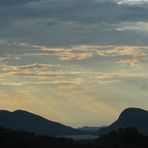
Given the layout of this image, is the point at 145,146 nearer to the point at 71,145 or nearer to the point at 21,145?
the point at 71,145

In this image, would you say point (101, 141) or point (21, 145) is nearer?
point (21, 145)

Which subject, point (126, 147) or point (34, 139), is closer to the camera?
point (126, 147)

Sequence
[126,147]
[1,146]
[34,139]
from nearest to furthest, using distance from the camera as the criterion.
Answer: [1,146]
[126,147]
[34,139]

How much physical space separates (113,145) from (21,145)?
24.9 meters

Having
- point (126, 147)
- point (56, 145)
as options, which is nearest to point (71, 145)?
point (56, 145)

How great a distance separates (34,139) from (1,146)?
65.9 ft

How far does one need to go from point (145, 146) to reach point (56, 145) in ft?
79.9

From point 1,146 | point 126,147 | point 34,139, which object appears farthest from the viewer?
point 34,139

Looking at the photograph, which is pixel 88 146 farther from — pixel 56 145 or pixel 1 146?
pixel 1 146

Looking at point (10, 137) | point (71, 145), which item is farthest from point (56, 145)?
point (10, 137)

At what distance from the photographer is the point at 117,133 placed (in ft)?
502

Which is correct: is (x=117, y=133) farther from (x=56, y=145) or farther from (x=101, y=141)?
(x=56, y=145)

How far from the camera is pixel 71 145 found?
14062cm

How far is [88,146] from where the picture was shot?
136 m
